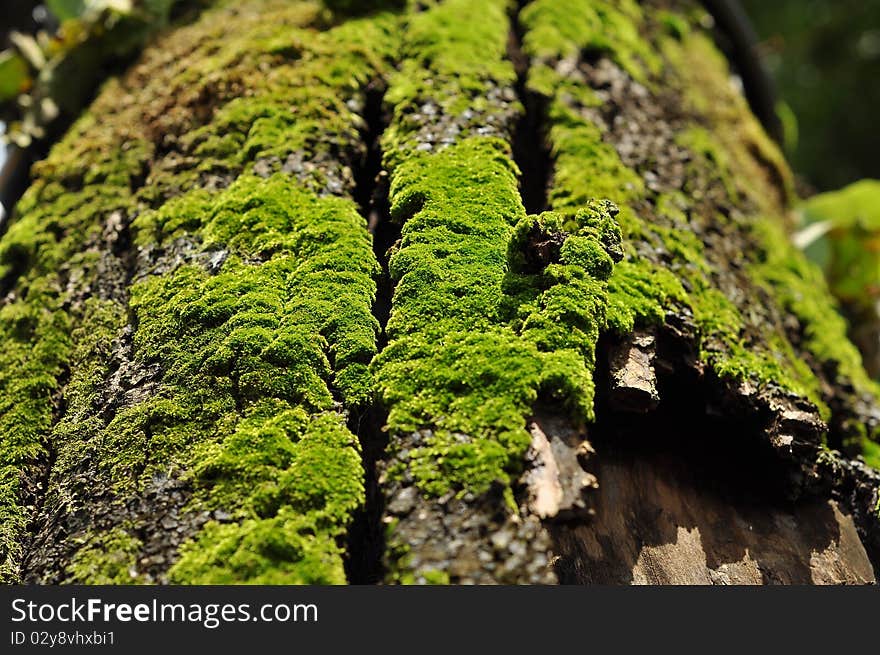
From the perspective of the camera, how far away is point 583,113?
15.2 feet

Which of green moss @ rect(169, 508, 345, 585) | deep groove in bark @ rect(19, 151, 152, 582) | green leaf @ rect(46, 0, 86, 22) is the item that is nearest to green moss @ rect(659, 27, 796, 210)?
deep groove in bark @ rect(19, 151, 152, 582)

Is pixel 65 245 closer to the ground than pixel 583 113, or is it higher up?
higher up

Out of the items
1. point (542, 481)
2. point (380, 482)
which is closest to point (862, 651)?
point (542, 481)

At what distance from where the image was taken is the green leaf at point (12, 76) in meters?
5.48

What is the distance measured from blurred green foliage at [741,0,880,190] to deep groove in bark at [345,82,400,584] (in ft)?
40.6

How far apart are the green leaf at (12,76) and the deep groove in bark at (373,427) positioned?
289 cm

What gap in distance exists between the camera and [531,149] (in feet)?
14.6

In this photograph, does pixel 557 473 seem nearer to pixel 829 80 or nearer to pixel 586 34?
pixel 586 34

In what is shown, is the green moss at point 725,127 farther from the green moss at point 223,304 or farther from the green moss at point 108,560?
the green moss at point 108,560

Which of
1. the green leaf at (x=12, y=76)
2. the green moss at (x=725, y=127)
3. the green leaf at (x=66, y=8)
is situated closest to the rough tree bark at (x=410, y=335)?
the green moss at (x=725, y=127)

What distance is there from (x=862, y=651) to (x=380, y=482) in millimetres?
1791

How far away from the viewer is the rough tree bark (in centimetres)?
288

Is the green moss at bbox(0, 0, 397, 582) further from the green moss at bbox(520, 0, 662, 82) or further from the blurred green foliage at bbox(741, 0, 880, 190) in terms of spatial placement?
the blurred green foliage at bbox(741, 0, 880, 190)

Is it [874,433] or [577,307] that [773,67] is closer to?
[874,433]
